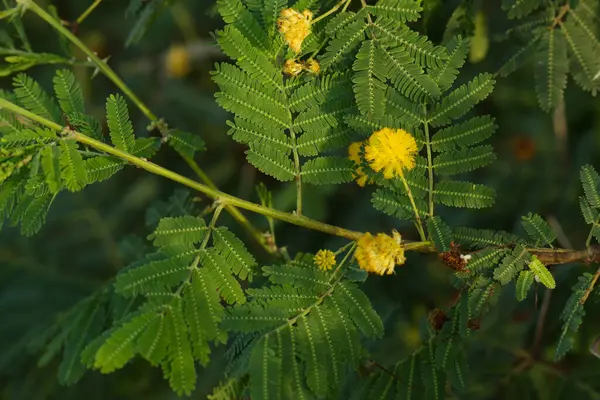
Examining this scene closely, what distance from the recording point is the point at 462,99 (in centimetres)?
131

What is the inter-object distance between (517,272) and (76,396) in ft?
5.72

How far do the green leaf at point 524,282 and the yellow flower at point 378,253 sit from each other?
0.23 m

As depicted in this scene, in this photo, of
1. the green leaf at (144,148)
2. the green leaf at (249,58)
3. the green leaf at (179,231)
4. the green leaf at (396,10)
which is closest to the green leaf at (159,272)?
the green leaf at (179,231)

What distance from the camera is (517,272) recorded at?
1283 millimetres

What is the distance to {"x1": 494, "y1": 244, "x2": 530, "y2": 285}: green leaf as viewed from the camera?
1261 mm

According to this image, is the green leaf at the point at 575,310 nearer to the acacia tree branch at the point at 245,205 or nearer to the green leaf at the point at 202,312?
the acacia tree branch at the point at 245,205

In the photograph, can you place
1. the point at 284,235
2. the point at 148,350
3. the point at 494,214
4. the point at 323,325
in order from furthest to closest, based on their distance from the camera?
1. the point at 284,235
2. the point at 494,214
3. the point at 323,325
4. the point at 148,350

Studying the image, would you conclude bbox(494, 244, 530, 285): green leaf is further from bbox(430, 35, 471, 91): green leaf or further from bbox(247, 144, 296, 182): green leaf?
bbox(247, 144, 296, 182): green leaf

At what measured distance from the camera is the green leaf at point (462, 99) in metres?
1.30

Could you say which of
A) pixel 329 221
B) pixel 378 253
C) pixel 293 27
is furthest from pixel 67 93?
pixel 329 221

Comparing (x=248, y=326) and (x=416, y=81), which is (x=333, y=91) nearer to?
(x=416, y=81)

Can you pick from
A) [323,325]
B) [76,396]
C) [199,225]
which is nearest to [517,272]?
[323,325]

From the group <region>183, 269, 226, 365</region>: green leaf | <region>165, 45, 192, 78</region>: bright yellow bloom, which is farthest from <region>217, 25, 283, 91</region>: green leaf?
<region>165, 45, 192, 78</region>: bright yellow bloom

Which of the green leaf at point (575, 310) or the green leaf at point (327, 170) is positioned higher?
the green leaf at point (327, 170)
